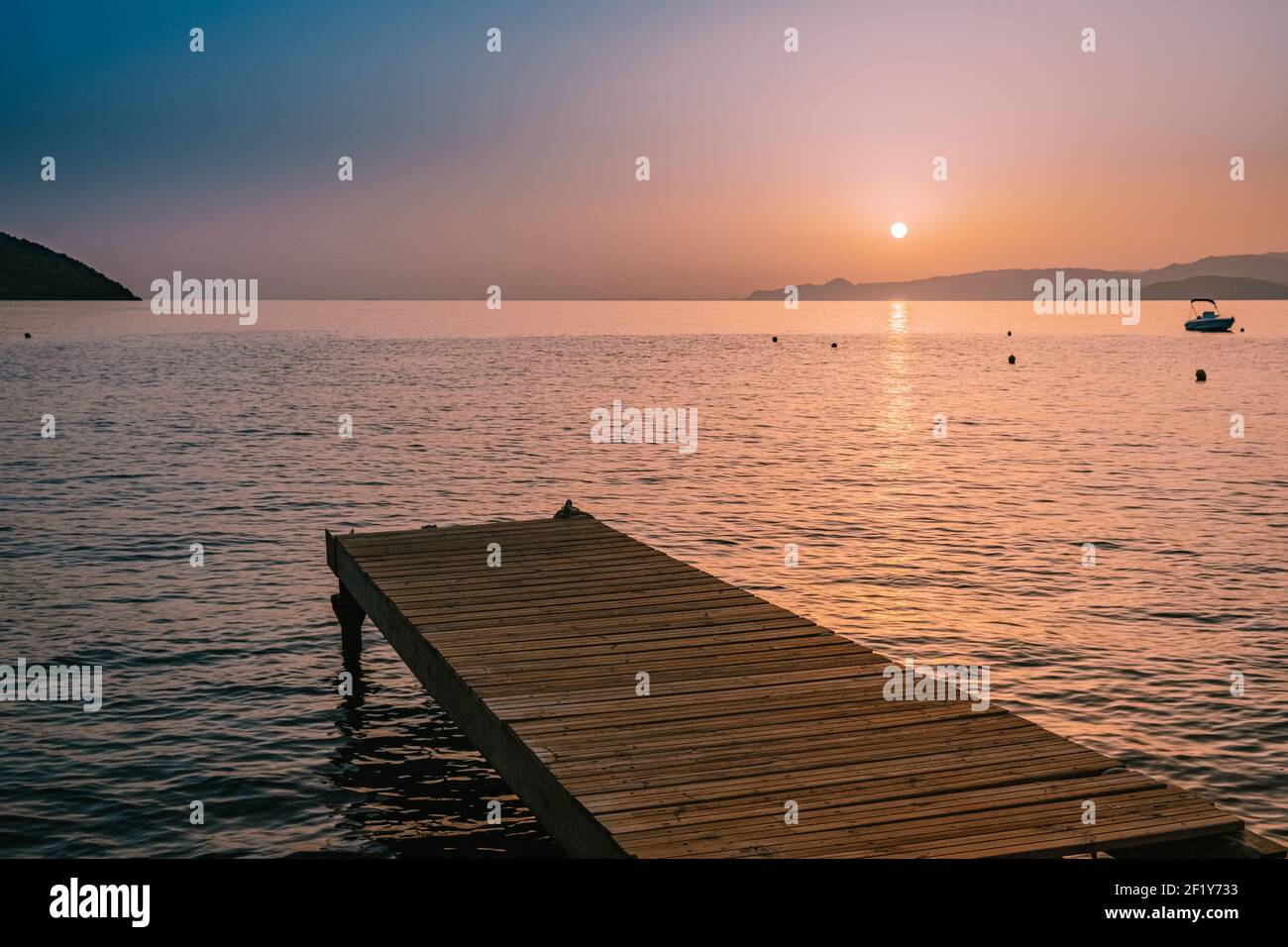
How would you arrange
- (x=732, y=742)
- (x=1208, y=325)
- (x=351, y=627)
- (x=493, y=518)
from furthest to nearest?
(x=1208, y=325) < (x=493, y=518) < (x=351, y=627) < (x=732, y=742)

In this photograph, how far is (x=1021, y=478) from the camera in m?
36.9

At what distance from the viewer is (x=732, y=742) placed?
31.6 feet

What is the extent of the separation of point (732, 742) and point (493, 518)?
68.4 feet

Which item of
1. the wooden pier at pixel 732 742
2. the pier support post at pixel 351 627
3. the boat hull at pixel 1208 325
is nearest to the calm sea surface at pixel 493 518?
the pier support post at pixel 351 627

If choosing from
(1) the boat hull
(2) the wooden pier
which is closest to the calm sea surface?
(2) the wooden pier

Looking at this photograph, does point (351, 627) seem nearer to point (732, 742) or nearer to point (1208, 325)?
point (732, 742)

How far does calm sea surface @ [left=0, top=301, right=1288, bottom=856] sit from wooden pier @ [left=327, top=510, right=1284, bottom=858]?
5.64 ft

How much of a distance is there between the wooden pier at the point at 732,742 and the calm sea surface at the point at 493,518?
1718 millimetres

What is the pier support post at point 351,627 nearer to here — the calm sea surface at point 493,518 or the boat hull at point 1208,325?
the calm sea surface at point 493,518

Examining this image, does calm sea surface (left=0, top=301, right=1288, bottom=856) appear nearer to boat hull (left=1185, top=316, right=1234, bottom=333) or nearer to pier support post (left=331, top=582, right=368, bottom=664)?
pier support post (left=331, top=582, right=368, bottom=664)

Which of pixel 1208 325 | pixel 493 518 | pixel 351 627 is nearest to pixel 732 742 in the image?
pixel 351 627
